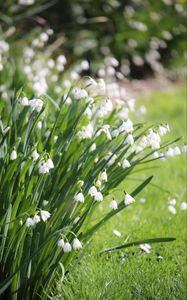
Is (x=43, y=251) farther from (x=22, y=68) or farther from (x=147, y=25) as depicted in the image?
(x=147, y=25)

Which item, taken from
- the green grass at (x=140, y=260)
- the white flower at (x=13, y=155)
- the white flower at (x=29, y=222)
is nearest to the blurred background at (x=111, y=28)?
the green grass at (x=140, y=260)

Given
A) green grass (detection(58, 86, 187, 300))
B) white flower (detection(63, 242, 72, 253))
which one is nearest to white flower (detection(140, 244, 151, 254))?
green grass (detection(58, 86, 187, 300))

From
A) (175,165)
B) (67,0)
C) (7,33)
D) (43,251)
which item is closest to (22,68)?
(7,33)

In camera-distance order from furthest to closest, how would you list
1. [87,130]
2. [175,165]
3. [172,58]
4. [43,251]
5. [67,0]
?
[172,58] → [67,0] → [175,165] → [87,130] → [43,251]

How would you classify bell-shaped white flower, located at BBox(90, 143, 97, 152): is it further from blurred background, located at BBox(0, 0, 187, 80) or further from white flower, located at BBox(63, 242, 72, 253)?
blurred background, located at BBox(0, 0, 187, 80)

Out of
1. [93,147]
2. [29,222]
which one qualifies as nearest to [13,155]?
[29,222]

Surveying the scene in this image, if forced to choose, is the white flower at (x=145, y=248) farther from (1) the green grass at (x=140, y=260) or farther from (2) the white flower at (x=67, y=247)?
(2) the white flower at (x=67, y=247)

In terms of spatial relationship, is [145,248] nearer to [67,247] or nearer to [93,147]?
[93,147]

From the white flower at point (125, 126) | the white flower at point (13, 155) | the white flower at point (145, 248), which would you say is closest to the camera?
the white flower at point (13, 155)
